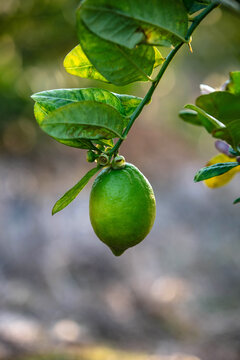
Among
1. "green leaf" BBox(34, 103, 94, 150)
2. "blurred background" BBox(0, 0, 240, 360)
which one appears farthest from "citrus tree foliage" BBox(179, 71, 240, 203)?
"blurred background" BBox(0, 0, 240, 360)

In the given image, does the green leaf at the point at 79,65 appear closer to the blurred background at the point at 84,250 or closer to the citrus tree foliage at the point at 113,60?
the citrus tree foliage at the point at 113,60

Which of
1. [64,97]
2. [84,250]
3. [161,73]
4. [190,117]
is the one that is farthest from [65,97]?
[84,250]

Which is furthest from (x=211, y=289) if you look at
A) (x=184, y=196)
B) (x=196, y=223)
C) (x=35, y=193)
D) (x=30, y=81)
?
(x=30, y=81)

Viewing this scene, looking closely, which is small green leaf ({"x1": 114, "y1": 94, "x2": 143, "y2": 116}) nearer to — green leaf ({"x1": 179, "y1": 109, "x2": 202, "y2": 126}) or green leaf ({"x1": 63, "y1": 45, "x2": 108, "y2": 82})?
green leaf ({"x1": 63, "y1": 45, "x2": 108, "y2": 82})

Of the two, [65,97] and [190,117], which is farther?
[190,117]

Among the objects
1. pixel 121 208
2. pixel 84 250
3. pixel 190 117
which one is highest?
pixel 84 250

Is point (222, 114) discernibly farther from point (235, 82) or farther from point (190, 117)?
point (190, 117)

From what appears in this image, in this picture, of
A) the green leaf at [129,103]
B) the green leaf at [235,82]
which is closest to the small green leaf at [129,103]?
the green leaf at [129,103]

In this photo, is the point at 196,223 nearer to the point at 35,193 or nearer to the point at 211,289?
the point at 211,289
